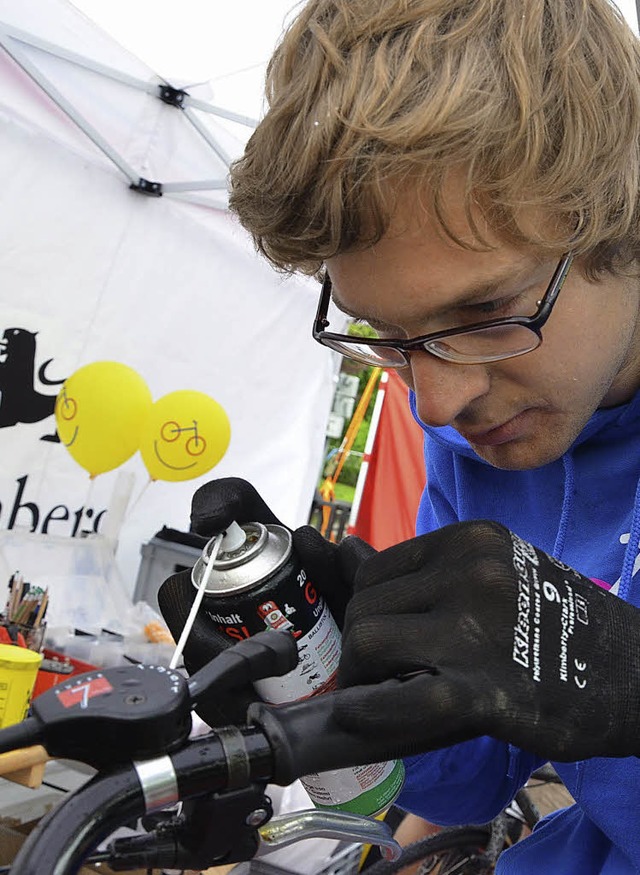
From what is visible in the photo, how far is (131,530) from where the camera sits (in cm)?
400

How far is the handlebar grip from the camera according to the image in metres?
0.67

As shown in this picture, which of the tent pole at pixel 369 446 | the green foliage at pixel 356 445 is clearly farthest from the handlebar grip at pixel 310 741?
the green foliage at pixel 356 445

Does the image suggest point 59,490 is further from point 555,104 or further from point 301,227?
point 555,104

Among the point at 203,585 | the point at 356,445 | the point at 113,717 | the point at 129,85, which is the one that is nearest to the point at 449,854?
the point at 203,585

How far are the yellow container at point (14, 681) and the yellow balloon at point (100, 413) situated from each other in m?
1.26

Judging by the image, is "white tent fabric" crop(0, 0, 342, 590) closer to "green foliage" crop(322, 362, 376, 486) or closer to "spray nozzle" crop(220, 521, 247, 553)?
"spray nozzle" crop(220, 521, 247, 553)

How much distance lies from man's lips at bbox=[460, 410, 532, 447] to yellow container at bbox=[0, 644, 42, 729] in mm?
1359

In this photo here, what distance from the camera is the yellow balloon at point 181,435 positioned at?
341cm

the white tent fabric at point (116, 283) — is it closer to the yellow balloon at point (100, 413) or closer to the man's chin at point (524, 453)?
the yellow balloon at point (100, 413)

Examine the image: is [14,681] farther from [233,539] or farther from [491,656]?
[491,656]

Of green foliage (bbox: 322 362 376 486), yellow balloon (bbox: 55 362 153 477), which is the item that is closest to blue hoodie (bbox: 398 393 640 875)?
yellow balloon (bbox: 55 362 153 477)

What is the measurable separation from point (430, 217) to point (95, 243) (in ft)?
9.24

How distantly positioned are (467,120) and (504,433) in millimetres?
423

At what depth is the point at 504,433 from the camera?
1148mm
